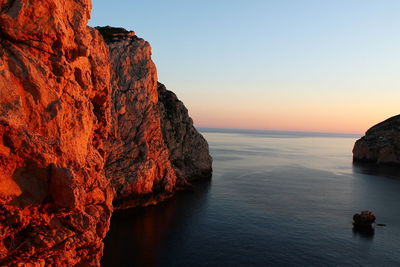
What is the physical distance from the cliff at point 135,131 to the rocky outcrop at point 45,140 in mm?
40287

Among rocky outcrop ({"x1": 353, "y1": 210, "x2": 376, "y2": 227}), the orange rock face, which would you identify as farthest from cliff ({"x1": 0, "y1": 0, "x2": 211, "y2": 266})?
rocky outcrop ({"x1": 353, "y1": 210, "x2": 376, "y2": 227})

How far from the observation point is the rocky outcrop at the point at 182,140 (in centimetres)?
11175

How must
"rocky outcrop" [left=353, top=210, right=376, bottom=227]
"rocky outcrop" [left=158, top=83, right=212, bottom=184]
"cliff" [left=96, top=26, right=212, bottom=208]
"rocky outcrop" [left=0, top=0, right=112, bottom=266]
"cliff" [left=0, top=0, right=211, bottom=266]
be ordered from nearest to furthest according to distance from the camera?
"rocky outcrop" [left=0, top=0, right=112, bottom=266], "cliff" [left=0, top=0, right=211, bottom=266], "rocky outcrop" [left=353, top=210, right=376, bottom=227], "cliff" [left=96, top=26, right=212, bottom=208], "rocky outcrop" [left=158, top=83, right=212, bottom=184]

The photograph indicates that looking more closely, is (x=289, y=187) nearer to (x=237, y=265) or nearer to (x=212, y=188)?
(x=212, y=188)

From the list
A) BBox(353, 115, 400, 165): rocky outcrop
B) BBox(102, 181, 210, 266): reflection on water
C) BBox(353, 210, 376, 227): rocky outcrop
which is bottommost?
BBox(102, 181, 210, 266): reflection on water

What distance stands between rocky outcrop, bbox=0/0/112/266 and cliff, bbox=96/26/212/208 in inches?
1586

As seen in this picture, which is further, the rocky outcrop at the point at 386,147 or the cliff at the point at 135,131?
the rocky outcrop at the point at 386,147

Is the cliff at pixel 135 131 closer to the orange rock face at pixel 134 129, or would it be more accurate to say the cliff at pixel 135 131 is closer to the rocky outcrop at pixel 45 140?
the orange rock face at pixel 134 129

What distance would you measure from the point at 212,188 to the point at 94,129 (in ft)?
230

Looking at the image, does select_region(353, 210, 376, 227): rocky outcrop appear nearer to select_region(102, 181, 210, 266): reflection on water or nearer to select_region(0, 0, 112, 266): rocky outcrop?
select_region(102, 181, 210, 266): reflection on water

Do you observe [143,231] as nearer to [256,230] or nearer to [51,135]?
[256,230]

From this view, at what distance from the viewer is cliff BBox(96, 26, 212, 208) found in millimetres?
74062

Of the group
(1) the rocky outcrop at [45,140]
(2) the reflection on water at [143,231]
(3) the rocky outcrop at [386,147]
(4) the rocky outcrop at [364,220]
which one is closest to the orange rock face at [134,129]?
(2) the reflection on water at [143,231]

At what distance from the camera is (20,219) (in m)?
21.3
